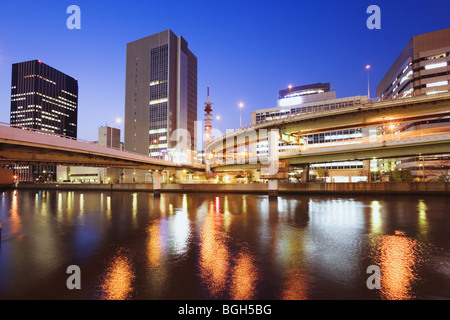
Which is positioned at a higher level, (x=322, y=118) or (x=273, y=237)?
(x=322, y=118)

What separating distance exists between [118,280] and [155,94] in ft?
391

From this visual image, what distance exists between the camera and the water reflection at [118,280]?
7159 mm

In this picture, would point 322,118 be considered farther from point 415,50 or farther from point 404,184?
point 415,50

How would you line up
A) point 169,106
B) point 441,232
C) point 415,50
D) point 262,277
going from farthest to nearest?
point 169,106, point 415,50, point 441,232, point 262,277

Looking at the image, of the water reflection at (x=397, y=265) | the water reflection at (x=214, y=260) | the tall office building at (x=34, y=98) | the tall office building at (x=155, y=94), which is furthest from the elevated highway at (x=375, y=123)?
the tall office building at (x=34, y=98)

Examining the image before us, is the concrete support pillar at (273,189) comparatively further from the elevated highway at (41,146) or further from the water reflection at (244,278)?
the water reflection at (244,278)

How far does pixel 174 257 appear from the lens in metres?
10.8

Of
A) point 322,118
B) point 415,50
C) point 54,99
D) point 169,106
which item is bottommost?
point 322,118

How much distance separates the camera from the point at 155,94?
117 metres

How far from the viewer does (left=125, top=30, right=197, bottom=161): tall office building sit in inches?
4530
